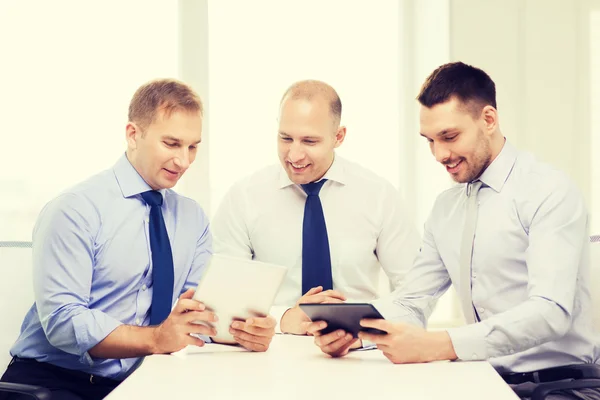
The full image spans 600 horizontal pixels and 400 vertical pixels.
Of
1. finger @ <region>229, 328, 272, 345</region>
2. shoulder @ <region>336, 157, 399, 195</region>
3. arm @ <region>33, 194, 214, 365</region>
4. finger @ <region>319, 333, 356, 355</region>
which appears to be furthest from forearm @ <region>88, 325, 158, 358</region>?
shoulder @ <region>336, 157, 399, 195</region>

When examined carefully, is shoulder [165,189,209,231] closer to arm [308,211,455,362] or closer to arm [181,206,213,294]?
arm [181,206,213,294]

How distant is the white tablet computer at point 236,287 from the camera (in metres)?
2.08

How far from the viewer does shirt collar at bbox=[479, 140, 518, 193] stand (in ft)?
8.50

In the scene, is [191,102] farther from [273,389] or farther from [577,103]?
[577,103]

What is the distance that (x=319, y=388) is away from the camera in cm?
181

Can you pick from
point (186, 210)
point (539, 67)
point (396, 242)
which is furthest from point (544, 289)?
point (539, 67)

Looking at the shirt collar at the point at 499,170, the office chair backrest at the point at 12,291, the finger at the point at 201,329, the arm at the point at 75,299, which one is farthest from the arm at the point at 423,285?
the office chair backrest at the point at 12,291

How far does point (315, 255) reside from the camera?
129 inches

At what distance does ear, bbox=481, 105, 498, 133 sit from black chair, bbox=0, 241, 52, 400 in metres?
1.59

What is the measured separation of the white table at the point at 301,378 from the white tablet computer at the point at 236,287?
0.41 feet

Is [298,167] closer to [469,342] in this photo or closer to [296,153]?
[296,153]

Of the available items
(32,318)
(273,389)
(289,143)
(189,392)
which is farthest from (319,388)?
(289,143)

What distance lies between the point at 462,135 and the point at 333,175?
937 mm

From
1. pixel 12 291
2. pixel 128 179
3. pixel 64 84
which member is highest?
pixel 64 84
